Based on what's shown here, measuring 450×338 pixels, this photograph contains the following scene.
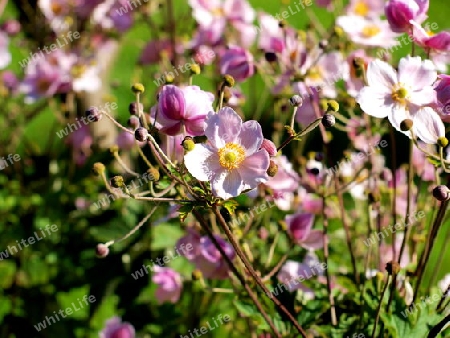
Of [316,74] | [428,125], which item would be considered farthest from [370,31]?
[428,125]

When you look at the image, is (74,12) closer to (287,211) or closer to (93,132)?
(93,132)

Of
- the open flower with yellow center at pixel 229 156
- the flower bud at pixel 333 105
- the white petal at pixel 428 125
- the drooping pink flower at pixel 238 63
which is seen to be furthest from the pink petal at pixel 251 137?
the drooping pink flower at pixel 238 63

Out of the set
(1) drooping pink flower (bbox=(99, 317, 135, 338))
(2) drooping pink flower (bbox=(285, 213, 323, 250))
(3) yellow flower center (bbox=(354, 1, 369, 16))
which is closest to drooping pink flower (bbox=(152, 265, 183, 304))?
(1) drooping pink flower (bbox=(99, 317, 135, 338))

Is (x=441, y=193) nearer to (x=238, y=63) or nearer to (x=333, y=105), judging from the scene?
→ (x=333, y=105)

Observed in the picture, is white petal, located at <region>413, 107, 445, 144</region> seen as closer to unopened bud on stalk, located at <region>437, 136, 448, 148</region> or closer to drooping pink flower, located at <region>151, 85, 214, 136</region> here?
unopened bud on stalk, located at <region>437, 136, 448, 148</region>

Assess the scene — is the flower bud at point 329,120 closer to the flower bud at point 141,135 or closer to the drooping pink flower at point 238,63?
the flower bud at point 141,135

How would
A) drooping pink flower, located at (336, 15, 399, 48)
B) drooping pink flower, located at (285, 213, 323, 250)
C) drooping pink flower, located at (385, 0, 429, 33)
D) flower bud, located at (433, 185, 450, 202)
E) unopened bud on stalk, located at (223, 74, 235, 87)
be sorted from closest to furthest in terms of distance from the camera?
flower bud, located at (433, 185, 450, 202) < unopened bud on stalk, located at (223, 74, 235, 87) < drooping pink flower, located at (385, 0, 429, 33) < drooping pink flower, located at (285, 213, 323, 250) < drooping pink flower, located at (336, 15, 399, 48)
